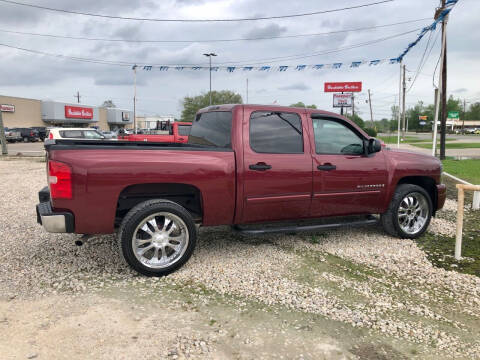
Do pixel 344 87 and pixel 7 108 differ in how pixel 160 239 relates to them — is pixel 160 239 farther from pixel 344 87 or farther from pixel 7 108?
pixel 7 108

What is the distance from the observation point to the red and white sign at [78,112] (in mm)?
53875

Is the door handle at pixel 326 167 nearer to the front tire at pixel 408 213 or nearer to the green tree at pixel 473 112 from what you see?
the front tire at pixel 408 213

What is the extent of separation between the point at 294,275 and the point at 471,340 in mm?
1669

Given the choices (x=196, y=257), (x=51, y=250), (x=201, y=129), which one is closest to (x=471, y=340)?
(x=196, y=257)

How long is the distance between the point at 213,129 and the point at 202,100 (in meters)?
71.3

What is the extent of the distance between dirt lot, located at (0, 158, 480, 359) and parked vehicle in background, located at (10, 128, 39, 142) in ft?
120

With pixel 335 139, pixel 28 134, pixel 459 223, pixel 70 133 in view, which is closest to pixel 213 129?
pixel 335 139

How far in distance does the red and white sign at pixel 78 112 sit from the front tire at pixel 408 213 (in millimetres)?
56758

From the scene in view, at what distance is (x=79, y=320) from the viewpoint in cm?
301

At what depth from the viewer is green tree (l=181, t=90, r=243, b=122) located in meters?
73.1

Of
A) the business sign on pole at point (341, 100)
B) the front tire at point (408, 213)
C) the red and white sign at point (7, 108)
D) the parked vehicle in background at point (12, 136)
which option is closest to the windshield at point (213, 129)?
the front tire at point (408, 213)

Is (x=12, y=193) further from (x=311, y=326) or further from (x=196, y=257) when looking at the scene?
(x=311, y=326)

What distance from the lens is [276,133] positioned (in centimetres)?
444

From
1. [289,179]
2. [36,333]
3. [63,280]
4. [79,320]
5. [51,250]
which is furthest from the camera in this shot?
[51,250]
